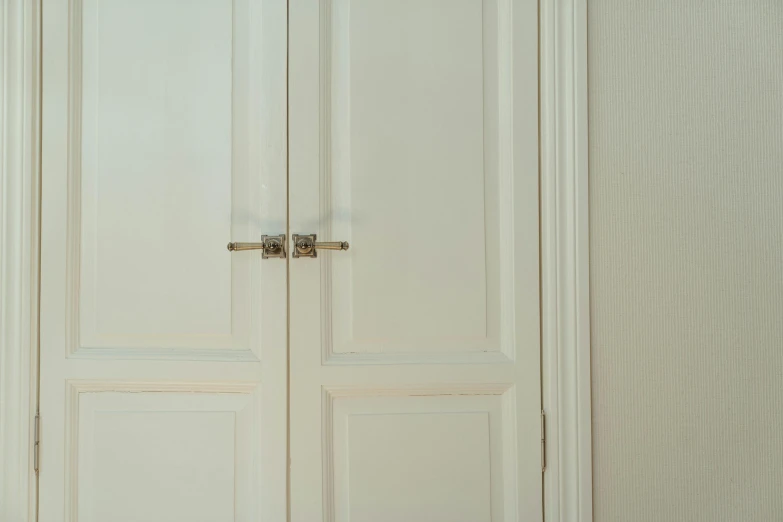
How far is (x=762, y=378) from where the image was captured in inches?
39.5

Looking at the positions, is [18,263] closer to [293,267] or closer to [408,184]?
[293,267]

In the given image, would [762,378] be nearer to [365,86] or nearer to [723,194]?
[723,194]

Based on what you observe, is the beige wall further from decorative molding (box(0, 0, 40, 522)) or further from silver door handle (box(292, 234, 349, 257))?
decorative molding (box(0, 0, 40, 522))

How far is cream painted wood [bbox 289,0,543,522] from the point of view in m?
1.02

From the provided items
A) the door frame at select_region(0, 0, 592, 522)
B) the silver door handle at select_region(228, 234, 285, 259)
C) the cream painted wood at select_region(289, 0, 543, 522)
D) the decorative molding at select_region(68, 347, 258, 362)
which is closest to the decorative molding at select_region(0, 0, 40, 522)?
the door frame at select_region(0, 0, 592, 522)

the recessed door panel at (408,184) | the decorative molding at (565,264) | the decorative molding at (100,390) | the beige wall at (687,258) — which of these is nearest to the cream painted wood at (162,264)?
the decorative molding at (100,390)

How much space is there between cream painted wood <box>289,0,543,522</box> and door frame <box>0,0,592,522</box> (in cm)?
3

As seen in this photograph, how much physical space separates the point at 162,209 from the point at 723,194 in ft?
3.70

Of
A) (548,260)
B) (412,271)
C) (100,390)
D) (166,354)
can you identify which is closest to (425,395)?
(412,271)

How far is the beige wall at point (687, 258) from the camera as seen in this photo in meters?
1.00

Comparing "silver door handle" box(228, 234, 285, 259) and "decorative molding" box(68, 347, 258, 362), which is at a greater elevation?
"silver door handle" box(228, 234, 285, 259)

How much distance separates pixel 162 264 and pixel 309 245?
1.01ft

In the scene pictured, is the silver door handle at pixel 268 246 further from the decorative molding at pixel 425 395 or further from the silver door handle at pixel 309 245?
the decorative molding at pixel 425 395

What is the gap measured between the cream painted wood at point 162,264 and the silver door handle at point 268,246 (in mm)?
23
